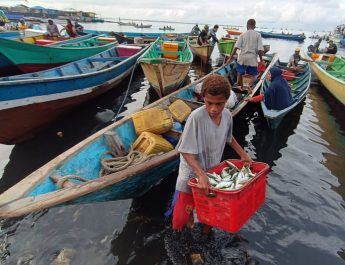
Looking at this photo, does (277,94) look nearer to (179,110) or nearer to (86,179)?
(179,110)

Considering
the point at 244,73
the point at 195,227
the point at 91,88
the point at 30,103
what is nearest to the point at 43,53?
the point at 91,88

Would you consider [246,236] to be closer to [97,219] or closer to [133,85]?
[97,219]

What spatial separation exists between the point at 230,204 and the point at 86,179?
6.52 feet

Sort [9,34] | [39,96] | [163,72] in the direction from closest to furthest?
[39,96], [163,72], [9,34]

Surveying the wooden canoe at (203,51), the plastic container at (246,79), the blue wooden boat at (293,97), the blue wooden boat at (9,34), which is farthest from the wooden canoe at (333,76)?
the blue wooden boat at (9,34)

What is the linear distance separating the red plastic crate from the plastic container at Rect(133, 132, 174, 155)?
1.67 meters

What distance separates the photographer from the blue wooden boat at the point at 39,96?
5.73 m

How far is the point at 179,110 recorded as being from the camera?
6094 millimetres

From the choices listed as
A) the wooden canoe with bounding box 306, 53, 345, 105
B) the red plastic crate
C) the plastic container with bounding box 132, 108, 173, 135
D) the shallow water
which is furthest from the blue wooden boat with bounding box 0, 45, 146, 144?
the wooden canoe with bounding box 306, 53, 345, 105

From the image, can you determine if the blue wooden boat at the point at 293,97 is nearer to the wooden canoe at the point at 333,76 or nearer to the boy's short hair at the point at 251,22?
the wooden canoe at the point at 333,76

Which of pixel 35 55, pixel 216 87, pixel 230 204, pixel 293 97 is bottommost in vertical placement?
pixel 293 97

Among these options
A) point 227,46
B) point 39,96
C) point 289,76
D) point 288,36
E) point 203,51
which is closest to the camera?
point 39,96

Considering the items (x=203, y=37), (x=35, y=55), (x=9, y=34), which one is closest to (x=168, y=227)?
(x=35, y=55)

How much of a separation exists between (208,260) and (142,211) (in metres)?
1.40
